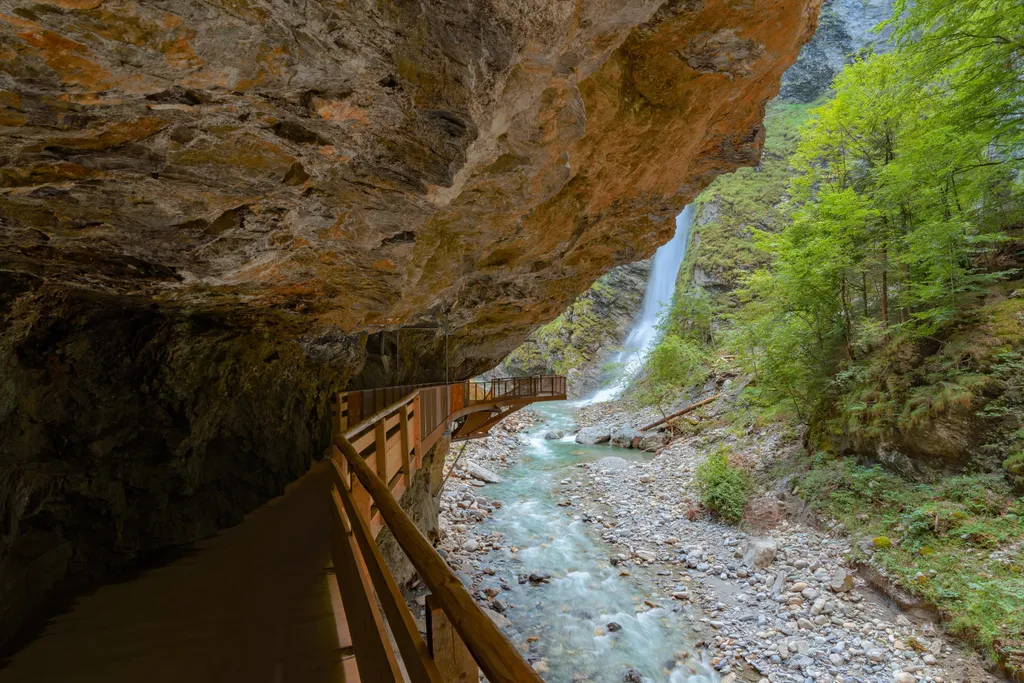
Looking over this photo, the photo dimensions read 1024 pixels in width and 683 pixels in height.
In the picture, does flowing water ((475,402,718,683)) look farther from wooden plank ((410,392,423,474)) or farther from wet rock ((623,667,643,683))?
wooden plank ((410,392,423,474))

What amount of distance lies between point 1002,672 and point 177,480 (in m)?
9.62

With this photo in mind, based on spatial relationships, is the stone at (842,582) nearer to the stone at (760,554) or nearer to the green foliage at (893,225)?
the stone at (760,554)

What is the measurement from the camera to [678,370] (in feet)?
69.6

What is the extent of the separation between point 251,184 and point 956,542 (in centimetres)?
989

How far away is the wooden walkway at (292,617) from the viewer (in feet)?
4.46

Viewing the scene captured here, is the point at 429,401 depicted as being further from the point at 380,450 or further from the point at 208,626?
the point at 208,626

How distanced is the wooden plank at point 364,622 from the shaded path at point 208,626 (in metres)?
0.27

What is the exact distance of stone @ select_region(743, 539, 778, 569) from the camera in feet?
27.6

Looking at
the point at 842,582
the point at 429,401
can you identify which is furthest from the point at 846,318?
the point at 429,401

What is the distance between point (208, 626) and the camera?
292 cm

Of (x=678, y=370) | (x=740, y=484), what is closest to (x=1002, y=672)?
(x=740, y=484)

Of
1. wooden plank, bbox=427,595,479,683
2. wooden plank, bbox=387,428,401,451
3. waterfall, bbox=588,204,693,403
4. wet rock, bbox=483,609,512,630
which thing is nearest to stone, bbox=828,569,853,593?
wet rock, bbox=483,609,512,630

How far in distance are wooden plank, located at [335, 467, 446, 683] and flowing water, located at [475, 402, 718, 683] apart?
5.72m

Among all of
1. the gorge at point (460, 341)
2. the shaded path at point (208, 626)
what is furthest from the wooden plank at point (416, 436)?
the shaded path at point (208, 626)
